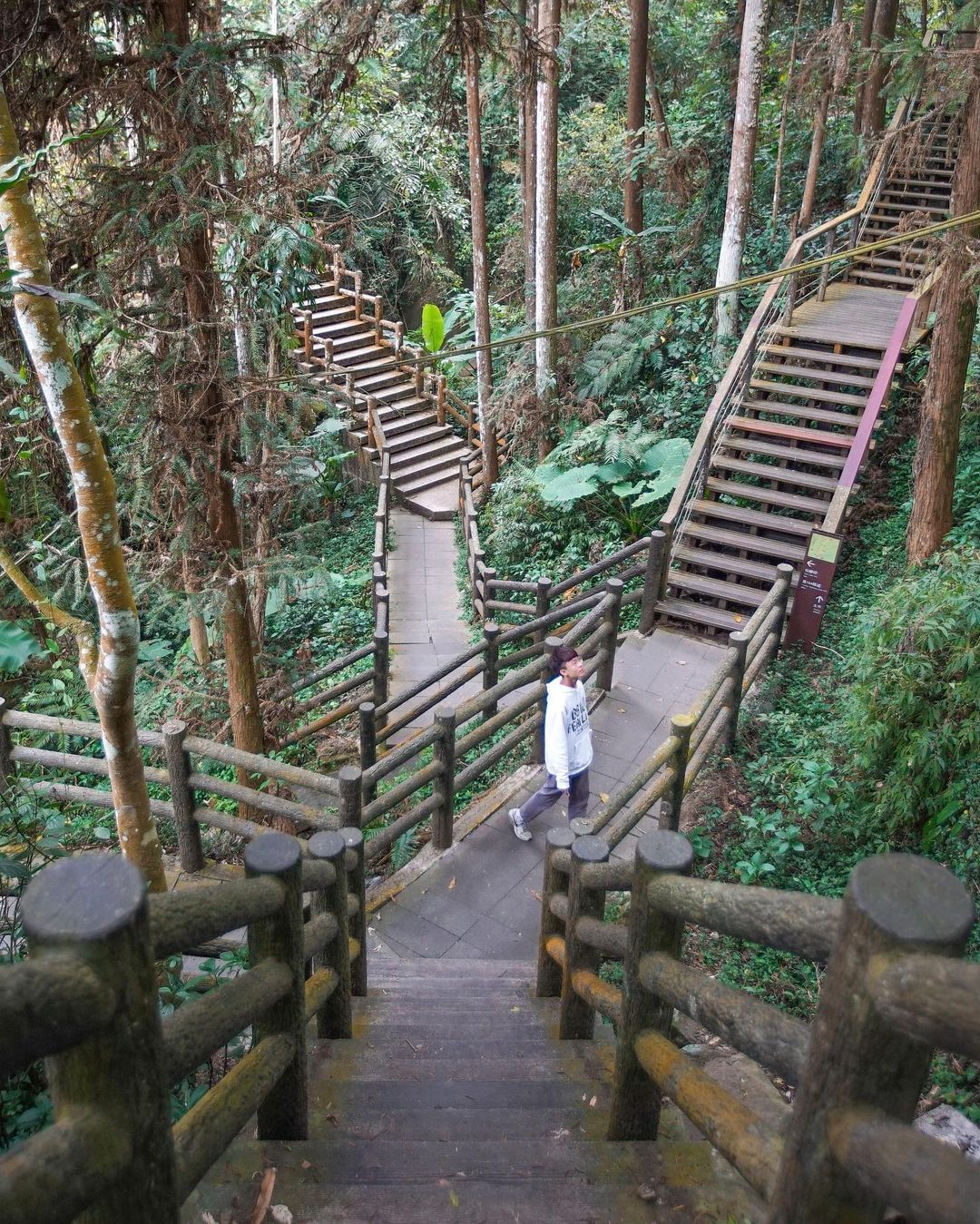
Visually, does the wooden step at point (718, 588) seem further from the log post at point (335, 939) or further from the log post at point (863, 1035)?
the log post at point (863, 1035)

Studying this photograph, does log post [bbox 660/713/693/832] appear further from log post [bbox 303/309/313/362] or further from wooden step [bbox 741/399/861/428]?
log post [bbox 303/309/313/362]

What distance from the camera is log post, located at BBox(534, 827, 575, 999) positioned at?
12.5ft

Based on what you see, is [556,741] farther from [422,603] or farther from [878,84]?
[878,84]

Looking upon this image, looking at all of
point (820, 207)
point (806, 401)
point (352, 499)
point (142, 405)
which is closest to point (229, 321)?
point (142, 405)

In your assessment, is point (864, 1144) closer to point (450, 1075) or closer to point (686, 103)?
point (450, 1075)

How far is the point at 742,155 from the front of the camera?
38.6 ft

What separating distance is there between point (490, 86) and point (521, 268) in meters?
5.65

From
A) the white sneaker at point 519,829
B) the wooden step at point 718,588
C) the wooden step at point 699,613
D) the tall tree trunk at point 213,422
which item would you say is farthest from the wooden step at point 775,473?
the tall tree trunk at point 213,422

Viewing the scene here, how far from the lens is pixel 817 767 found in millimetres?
6113

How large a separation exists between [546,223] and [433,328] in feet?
17.6

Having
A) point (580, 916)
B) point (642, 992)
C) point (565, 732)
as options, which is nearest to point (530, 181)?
point (565, 732)

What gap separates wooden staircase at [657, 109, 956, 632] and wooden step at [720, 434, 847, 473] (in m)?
0.01

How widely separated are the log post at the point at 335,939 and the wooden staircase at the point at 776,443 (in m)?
6.37

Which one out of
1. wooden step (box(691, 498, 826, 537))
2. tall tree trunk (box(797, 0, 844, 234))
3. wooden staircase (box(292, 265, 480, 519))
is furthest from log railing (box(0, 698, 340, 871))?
tall tree trunk (box(797, 0, 844, 234))
